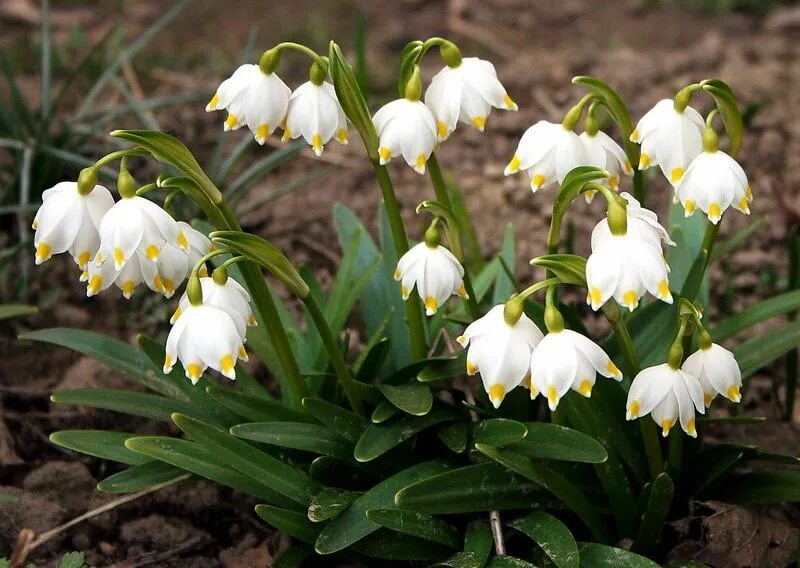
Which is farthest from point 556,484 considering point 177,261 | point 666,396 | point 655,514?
point 177,261

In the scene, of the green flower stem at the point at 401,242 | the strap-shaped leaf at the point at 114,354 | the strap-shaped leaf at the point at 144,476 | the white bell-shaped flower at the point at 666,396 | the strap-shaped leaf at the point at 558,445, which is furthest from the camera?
the strap-shaped leaf at the point at 114,354

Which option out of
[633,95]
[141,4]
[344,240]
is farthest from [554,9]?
[344,240]

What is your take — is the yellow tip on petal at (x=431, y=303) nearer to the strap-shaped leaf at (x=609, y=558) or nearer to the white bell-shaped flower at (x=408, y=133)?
the white bell-shaped flower at (x=408, y=133)

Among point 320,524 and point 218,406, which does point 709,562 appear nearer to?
point 320,524

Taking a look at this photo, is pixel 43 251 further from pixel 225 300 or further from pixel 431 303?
pixel 431 303

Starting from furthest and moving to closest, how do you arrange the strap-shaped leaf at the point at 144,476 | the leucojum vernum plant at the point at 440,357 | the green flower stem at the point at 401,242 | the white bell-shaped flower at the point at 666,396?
the strap-shaped leaf at the point at 144,476, the green flower stem at the point at 401,242, the white bell-shaped flower at the point at 666,396, the leucojum vernum plant at the point at 440,357

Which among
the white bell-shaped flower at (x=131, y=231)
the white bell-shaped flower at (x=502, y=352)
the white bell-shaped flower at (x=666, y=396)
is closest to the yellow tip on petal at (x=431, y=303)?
the white bell-shaped flower at (x=502, y=352)
